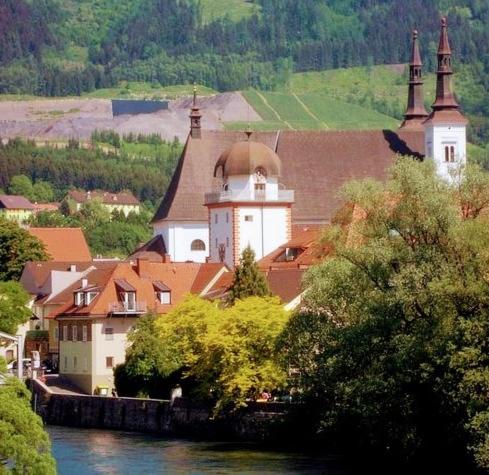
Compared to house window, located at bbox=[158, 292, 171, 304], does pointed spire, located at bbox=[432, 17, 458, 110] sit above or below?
above

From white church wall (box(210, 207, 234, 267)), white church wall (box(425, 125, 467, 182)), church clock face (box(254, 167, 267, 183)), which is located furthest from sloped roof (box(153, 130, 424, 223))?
church clock face (box(254, 167, 267, 183))

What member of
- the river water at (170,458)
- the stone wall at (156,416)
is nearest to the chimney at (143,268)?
the stone wall at (156,416)

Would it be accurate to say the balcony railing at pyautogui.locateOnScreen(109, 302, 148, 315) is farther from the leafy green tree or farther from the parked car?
the leafy green tree

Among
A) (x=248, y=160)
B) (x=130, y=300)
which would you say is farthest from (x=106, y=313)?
(x=248, y=160)

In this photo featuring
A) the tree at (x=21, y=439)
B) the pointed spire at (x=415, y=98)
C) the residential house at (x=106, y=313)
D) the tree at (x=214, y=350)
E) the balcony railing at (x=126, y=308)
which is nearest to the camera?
the tree at (x=21, y=439)

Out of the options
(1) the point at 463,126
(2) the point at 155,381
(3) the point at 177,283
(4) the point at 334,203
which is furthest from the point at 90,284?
(1) the point at 463,126

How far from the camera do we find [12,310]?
105 metres

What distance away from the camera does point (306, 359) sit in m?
73.4

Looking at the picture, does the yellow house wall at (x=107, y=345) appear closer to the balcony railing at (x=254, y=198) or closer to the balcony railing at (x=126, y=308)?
the balcony railing at (x=126, y=308)

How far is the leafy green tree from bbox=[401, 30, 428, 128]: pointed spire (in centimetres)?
4113

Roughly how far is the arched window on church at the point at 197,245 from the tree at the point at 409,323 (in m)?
56.2

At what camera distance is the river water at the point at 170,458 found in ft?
226

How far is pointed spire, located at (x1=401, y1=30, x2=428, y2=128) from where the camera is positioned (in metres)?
142

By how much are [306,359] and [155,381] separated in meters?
15.6
